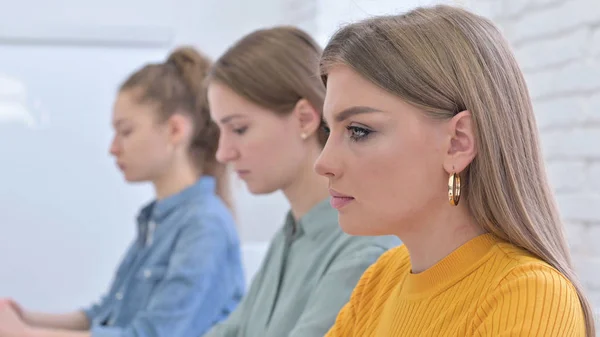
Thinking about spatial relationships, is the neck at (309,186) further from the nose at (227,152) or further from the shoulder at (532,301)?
the shoulder at (532,301)

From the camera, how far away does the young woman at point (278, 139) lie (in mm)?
1680

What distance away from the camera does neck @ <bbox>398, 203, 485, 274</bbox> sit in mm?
1079

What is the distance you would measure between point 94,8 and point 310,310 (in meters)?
2.21

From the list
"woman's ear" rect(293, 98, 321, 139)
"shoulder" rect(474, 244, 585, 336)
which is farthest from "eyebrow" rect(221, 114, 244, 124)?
"shoulder" rect(474, 244, 585, 336)

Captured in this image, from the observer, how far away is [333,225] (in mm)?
1637

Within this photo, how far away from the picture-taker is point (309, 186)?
173 cm

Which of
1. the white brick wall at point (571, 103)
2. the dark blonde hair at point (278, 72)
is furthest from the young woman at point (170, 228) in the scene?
the white brick wall at point (571, 103)

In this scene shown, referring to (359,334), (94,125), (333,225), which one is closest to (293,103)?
(333,225)

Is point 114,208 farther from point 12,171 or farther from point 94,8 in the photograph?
point 94,8

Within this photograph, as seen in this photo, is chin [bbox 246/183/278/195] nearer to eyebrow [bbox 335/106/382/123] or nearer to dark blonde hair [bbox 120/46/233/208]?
eyebrow [bbox 335/106/382/123]

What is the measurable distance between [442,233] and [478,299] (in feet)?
0.41

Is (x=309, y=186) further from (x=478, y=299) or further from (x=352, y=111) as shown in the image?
(x=478, y=299)

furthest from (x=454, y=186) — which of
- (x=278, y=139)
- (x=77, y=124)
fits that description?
(x=77, y=124)

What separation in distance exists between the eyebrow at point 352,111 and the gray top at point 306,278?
0.42 metres
